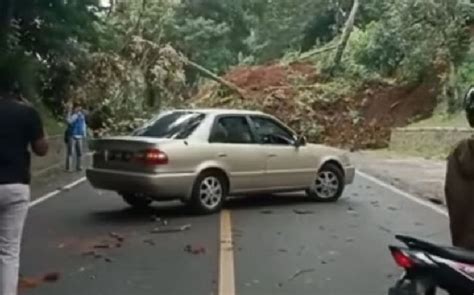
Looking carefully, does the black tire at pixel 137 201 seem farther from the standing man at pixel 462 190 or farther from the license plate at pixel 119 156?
the standing man at pixel 462 190

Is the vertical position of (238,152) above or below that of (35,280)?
above

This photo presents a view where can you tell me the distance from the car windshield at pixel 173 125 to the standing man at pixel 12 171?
746 cm

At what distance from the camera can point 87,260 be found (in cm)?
964

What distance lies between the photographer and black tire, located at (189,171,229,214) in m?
13.7

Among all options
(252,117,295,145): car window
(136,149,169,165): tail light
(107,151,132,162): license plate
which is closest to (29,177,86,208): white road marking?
(107,151,132,162): license plate

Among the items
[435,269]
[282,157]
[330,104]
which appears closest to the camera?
[435,269]

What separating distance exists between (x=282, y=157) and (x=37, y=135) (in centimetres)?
902

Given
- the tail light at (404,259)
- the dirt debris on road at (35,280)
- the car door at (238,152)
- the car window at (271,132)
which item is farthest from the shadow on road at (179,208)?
the tail light at (404,259)

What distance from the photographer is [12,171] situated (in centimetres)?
620

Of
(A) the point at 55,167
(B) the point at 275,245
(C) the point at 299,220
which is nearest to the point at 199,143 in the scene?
(C) the point at 299,220

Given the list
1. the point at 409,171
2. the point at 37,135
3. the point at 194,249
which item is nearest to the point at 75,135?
the point at 409,171

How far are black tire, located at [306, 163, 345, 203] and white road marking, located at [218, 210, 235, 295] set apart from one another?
10.4 ft

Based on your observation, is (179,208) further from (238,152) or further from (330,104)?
(330,104)

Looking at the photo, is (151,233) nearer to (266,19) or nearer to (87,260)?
(87,260)
